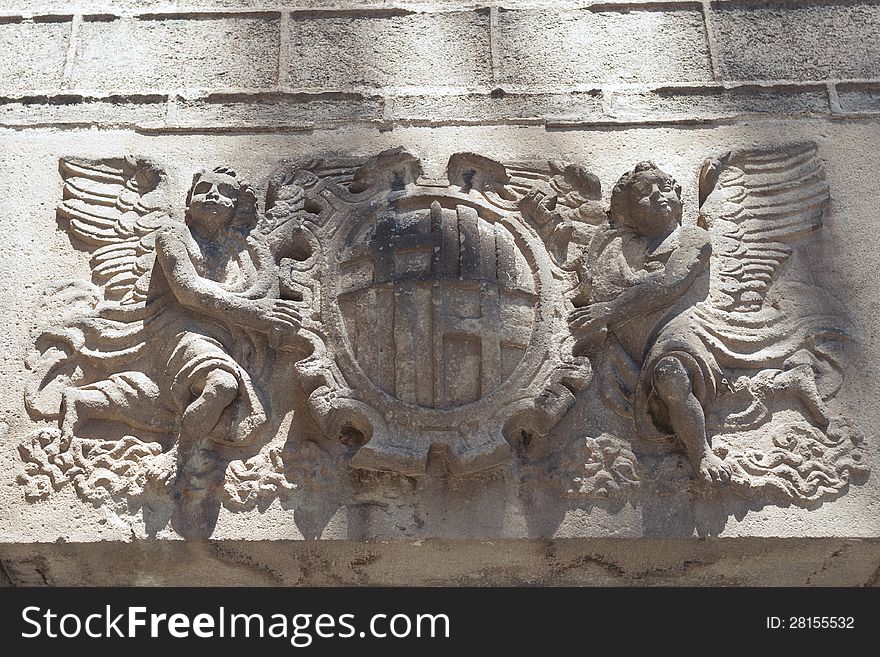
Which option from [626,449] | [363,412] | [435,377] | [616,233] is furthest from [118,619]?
[616,233]

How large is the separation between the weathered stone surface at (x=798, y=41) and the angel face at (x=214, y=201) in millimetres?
2001

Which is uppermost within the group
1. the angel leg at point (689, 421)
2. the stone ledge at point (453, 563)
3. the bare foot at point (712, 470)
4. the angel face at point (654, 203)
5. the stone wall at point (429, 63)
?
the stone wall at point (429, 63)

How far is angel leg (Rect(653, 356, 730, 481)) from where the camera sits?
12.1ft

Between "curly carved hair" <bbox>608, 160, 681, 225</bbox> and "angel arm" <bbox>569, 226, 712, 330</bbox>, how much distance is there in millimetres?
242

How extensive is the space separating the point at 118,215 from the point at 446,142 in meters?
1.25

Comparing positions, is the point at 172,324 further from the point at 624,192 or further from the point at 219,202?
the point at 624,192

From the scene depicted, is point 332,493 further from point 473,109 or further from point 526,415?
point 473,109

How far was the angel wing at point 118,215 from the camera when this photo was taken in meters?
4.12

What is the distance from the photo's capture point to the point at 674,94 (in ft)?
14.8

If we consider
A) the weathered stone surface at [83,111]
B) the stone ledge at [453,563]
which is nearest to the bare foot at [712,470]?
the stone ledge at [453,563]

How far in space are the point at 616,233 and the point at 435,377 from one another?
2.92ft

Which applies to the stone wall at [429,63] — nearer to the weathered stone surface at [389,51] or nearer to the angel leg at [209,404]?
the weathered stone surface at [389,51]

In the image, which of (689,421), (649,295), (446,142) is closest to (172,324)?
(446,142)

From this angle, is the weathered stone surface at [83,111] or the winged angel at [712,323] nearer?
the winged angel at [712,323]
